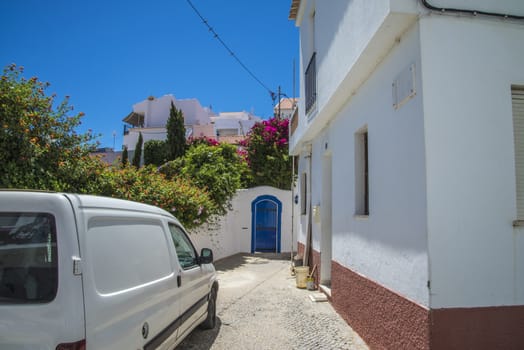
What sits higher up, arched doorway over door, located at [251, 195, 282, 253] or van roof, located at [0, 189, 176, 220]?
van roof, located at [0, 189, 176, 220]

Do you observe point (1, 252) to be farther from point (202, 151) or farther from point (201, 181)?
point (202, 151)

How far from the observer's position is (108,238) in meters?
2.80

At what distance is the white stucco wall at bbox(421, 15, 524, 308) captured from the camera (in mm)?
3361

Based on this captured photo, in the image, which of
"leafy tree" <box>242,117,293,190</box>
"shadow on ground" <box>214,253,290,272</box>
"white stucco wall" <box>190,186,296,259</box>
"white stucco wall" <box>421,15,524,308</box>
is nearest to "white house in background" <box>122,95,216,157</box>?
"leafy tree" <box>242,117,293,190</box>

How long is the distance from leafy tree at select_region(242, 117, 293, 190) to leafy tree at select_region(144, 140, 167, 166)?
19.7m

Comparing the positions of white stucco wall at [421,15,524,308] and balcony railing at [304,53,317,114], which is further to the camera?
balcony railing at [304,53,317,114]

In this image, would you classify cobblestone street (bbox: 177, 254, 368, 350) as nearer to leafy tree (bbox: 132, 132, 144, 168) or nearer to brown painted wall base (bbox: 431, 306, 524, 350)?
brown painted wall base (bbox: 431, 306, 524, 350)

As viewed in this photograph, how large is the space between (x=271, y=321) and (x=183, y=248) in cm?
235

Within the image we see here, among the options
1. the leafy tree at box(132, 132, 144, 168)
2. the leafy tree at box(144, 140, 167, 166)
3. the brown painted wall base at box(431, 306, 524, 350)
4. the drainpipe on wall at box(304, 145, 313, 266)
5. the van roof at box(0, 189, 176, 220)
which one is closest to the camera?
the van roof at box(0, 189, 176, 220)

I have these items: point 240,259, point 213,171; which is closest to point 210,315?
point 213,171

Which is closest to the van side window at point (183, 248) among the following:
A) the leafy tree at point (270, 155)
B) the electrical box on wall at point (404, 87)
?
the electrical box on wall at point (404, 87)

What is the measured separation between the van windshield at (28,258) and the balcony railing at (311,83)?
19.8 ft

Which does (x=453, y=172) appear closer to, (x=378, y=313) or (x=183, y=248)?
(x=378, y=313)

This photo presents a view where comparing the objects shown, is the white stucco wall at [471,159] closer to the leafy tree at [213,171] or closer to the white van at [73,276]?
the white van at [73,276]
